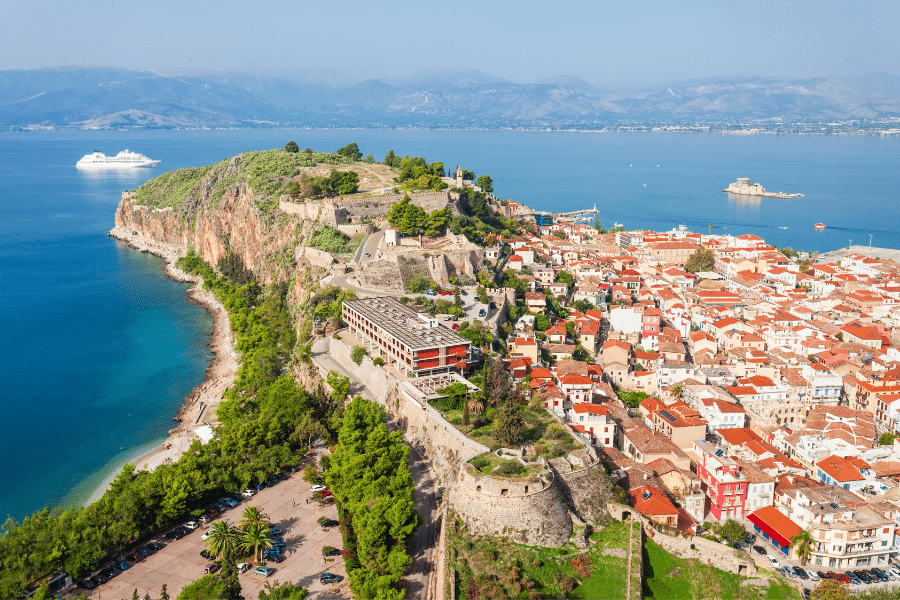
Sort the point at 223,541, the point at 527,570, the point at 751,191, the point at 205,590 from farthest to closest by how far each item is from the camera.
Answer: the point at 751,191
the point at 223,541
the point at 527,570
the point at 205,590

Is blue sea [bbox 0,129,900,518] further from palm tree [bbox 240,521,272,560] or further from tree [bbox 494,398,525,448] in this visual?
tree [bbox 494,398,525,448]

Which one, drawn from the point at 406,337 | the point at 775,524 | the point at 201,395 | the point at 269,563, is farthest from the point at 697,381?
the point at 201,395

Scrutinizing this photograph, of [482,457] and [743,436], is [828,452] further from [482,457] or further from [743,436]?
[482,457]

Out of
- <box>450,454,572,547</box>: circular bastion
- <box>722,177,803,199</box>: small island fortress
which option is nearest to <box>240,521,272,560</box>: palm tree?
<box>450,454,572,547</box>: circular bastion

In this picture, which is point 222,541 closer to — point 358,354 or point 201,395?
point 358,354

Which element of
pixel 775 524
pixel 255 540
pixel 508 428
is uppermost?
pixel 508 428

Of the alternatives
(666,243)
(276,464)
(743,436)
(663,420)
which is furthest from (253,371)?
(666,243)
